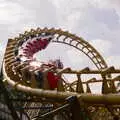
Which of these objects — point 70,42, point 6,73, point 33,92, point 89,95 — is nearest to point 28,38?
point 70,42

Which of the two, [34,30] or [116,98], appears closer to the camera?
[116,98]

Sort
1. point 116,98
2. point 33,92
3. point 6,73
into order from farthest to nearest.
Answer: point 6,73 → point 33,92 → point 116,98

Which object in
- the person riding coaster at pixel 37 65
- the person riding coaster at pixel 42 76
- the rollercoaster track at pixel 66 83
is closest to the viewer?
the rollercoaster track at pixel 66 83

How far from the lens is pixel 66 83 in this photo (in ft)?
52.5

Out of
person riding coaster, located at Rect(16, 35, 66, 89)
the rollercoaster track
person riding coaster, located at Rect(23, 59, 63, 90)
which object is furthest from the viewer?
person riding coaster, located at Rect(16, 35, 66, 89)

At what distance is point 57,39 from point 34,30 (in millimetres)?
1589

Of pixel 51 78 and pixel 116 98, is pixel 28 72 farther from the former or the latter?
pixel 116 98

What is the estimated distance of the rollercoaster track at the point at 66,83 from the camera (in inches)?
284

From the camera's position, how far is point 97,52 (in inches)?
1001

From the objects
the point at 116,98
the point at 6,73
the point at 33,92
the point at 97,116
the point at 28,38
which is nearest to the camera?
the point at 116,98

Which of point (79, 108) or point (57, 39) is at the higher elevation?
point (57, 39)

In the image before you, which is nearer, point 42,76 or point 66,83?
point 42,76

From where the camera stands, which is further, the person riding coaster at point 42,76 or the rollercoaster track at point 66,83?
the person riding coaster at point 42,76

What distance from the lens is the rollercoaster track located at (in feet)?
23.6
